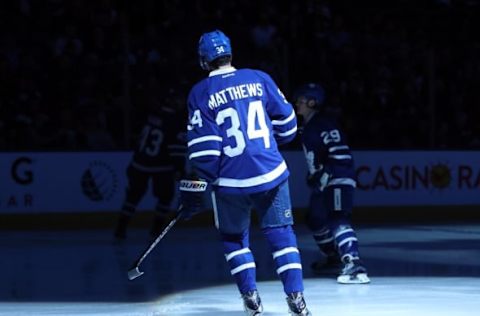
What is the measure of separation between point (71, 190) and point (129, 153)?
803 millimetres

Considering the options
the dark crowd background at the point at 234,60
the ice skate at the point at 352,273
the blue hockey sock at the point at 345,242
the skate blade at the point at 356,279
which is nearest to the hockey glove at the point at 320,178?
the blue hockey sock at the point at 345,242

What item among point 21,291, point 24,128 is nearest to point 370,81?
point 24,128

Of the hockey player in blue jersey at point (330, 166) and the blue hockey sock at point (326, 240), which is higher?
the hockey player in blue jersey at point (330, 166)

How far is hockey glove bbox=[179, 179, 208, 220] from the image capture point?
683 centimetres

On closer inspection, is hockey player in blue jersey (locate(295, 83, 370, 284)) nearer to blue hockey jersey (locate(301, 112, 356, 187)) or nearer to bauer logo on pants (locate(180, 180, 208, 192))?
blue hockey jersey (locate(301, 112, 356, 187))

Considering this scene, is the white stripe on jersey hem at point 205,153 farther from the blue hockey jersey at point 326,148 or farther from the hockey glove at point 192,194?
the blue hockey jersey at point 326,148

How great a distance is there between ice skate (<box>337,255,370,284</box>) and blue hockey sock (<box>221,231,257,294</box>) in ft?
6.81

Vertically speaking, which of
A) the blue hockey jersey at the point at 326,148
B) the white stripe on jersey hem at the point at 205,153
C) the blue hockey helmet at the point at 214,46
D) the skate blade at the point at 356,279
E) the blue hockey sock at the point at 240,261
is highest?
the blue hockey helmet at the point at 214,46

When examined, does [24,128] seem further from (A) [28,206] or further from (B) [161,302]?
(B) [161,302]

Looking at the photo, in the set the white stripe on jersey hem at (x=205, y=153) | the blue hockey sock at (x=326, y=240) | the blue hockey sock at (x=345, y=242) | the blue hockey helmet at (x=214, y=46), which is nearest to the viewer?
the white stripe on jersey hem at (x=205, y=153)

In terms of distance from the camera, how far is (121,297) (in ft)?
26.7

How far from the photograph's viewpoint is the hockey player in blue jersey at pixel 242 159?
21.9 feet

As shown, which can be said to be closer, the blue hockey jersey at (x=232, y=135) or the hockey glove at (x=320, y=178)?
the blue hockey jersey at (x=232, y=135)

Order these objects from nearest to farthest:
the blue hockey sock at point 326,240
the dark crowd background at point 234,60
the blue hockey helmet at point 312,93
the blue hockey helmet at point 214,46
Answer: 1. the blue hockey helmet at point 214,46
2. the blue hockey helmet at point 312,93
3. the blue hockey sock at point 326,240
4. the dark crowd background at point 234,60
